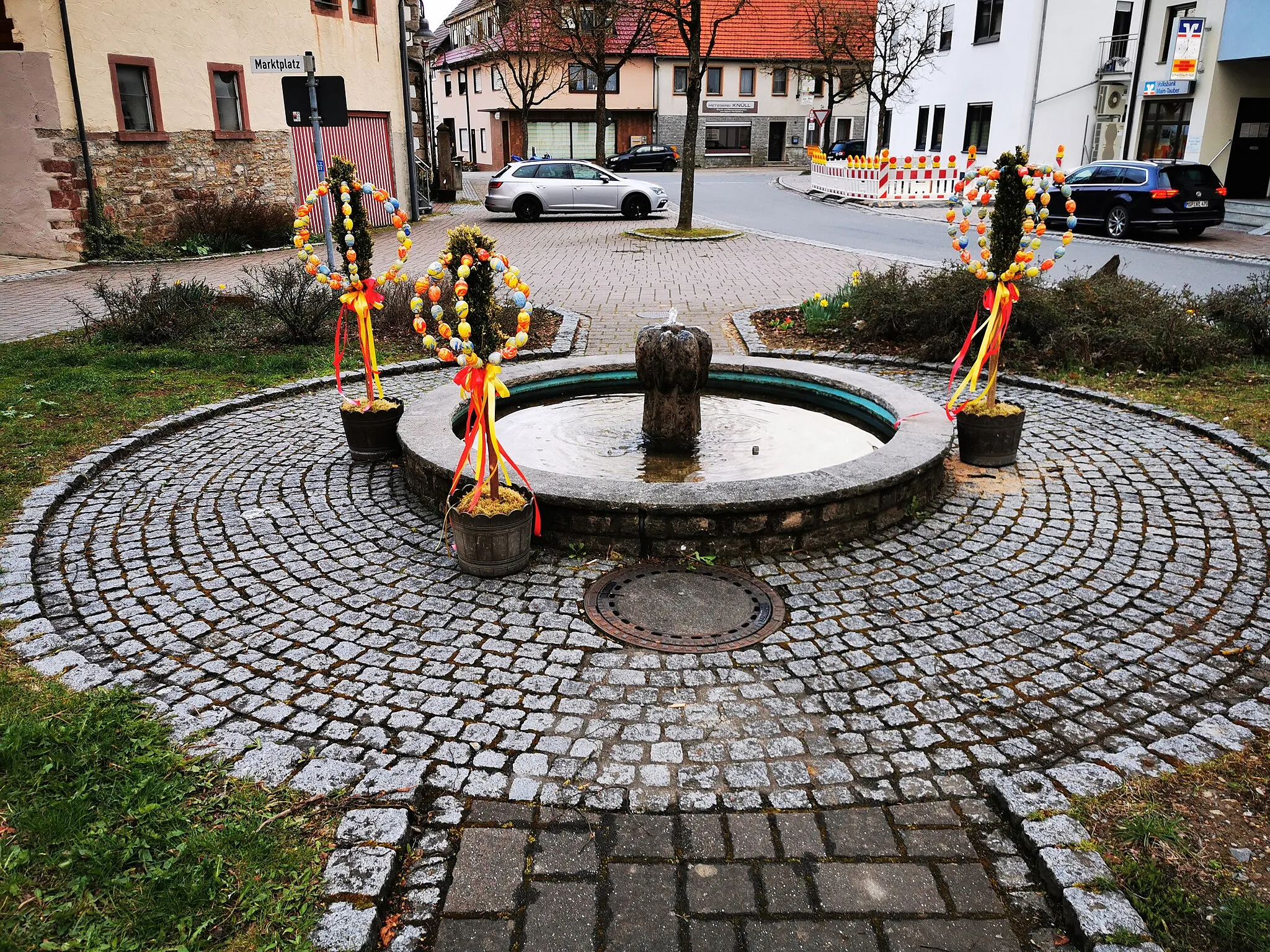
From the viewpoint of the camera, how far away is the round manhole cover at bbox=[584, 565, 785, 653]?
4.74 metres

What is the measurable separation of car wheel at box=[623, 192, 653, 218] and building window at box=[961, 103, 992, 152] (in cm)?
1360

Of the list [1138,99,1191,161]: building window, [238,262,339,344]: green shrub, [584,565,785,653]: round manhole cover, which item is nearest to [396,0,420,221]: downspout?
[238,262,339,344]: green shrub

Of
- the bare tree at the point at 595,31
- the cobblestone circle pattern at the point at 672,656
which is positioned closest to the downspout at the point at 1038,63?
the bare tree at the point at 595,31

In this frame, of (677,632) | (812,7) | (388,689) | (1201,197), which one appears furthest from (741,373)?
(812,7)

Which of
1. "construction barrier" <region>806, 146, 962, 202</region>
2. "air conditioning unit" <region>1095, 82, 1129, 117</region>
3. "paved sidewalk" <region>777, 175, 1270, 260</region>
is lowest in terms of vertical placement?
"paved sidewalk" <region>777, 175, 1270, 260</region>

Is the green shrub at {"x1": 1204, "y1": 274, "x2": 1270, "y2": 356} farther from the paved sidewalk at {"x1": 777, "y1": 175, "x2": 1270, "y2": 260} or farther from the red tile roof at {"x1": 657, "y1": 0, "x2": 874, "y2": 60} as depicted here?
the red tile roof at {"x1": 657, "y1": 0, "x2": 874, "y2": 60}

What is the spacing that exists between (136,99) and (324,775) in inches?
754

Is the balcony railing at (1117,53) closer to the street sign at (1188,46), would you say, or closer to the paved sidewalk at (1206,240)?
the street sign at (1188,46)

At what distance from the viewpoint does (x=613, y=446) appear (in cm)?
714

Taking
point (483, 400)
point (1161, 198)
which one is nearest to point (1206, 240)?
point (1161, 198)

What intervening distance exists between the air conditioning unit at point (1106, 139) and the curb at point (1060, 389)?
74.3ft

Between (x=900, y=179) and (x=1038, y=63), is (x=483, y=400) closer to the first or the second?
(x=900, y=179)

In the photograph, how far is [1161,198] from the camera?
21.0 meters

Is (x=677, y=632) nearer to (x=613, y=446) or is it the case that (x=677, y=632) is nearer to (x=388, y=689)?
(x=388, y=689)
